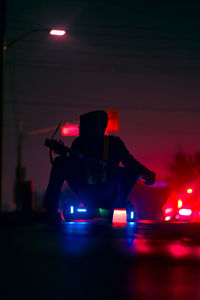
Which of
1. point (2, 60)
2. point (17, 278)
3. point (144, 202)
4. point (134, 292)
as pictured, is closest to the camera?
point (134, 292)

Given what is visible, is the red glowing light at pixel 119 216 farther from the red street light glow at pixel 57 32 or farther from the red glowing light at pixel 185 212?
the red street light glow at pixel 57 32

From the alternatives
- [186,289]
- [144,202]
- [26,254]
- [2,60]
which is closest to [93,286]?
[186,289]

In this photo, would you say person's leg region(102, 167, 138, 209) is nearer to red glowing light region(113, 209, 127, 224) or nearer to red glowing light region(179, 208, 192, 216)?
red glowing light region(113, 209, 127, 224)

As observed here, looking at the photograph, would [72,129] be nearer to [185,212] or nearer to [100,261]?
[185,212]

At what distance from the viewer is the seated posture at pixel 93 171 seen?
7199mm

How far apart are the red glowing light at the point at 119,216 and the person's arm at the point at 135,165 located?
469 mm

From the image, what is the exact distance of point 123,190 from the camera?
23.8 ft

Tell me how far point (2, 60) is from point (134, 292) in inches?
856

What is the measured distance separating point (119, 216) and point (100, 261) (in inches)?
22.7

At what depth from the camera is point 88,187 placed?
727 centimetres

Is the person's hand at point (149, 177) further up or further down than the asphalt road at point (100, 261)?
further up

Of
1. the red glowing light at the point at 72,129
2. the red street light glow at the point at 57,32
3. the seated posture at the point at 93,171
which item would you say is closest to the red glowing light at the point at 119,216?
the seated posture at the point at 93,171

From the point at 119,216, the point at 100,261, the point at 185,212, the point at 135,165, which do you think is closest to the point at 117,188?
the point at 119,216

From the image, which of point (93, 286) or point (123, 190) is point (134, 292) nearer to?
point (93, 286)
